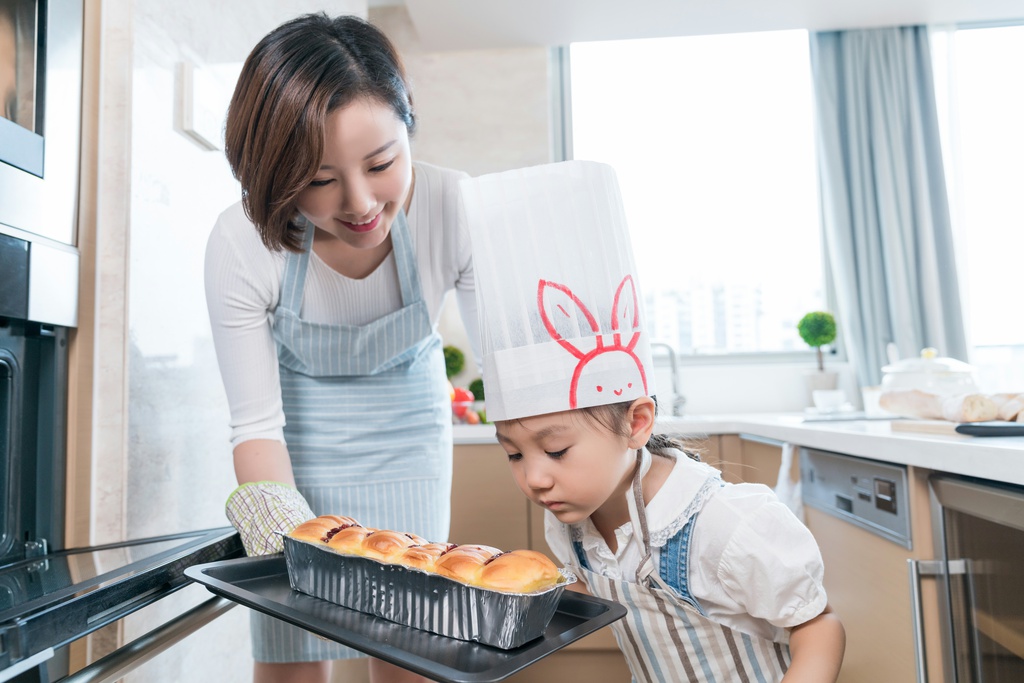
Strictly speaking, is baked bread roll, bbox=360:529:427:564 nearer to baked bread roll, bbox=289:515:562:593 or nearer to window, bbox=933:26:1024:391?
baked bread roll, bbox=289:515:562:593

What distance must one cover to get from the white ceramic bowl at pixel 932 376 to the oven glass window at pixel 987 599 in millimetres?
818

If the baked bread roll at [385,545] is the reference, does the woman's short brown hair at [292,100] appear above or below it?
above

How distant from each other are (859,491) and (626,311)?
0.73 meters

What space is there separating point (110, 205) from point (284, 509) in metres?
0.66

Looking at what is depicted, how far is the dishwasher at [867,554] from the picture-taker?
1.20 meters

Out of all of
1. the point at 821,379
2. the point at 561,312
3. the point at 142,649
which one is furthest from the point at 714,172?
the point at 142,649

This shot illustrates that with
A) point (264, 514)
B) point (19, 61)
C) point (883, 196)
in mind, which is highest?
point (883, 196)

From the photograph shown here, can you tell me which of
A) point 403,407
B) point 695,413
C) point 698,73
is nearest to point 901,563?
point 403,407

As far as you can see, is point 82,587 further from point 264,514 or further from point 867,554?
point 867,554

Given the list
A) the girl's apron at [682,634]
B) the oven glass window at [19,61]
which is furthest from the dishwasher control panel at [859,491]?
the oven glass window at [19,61]

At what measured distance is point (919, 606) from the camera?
44.5 inches

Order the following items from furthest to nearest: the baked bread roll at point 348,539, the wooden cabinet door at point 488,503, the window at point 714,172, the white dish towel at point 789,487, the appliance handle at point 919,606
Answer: the window at point 714,172 → the wooden cabinet door at point 488,503 → the white dish towel at point 789,487 → the appliance handle at point 919,606 → the baked bread roll at point 348,539

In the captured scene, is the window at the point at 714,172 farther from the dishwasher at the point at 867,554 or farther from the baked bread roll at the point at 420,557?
the baked bread roll at the point at 420,557

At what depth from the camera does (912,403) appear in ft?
4.61
